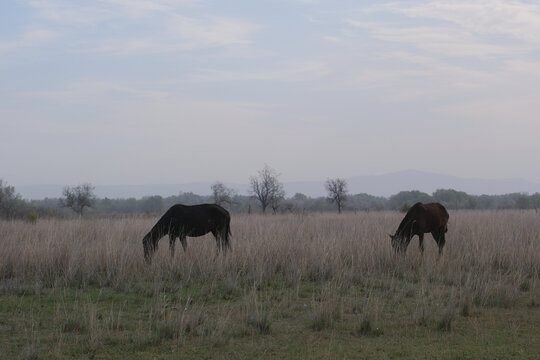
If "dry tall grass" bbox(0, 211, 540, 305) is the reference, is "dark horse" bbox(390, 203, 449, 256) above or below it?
above

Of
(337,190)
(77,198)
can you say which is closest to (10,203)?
(77,198)

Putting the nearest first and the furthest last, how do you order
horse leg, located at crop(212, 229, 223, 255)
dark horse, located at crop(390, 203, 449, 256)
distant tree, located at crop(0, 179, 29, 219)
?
dark horse, located at crop(390, 203, 449, 256) → horse leg, located at crop(212, 229, 223, 255) → distant tree, located at crop(0, 179, 29, 219)

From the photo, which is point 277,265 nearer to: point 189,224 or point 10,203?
point 189,224

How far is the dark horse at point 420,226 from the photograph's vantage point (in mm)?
12851

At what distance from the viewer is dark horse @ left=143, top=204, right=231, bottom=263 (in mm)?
12914

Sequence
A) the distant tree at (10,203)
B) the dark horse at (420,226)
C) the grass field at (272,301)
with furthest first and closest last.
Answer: the distant tree at (10,203)
the dark horse at (420,226)
the grass field at (272,301)

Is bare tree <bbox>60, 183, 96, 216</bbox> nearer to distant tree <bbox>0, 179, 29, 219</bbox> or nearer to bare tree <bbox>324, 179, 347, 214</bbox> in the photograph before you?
distant tree <bbox>0, 179, 29, 219</bbox>

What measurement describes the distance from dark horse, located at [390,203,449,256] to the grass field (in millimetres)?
418

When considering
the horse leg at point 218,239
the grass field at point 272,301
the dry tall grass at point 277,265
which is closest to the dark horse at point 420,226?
the dry tall grass at point 277,265

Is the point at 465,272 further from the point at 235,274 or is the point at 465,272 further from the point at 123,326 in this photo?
the point at 123,326

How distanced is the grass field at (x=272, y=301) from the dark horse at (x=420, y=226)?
0.42m

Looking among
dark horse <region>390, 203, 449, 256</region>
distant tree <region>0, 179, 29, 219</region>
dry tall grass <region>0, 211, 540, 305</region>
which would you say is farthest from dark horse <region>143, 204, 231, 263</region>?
distant tree <region>0, 179, 29, 219</region>

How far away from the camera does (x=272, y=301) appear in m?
8.98

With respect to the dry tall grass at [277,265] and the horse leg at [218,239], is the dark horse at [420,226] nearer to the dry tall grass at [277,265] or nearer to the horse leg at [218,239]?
the dry tall grass at [277,265]
